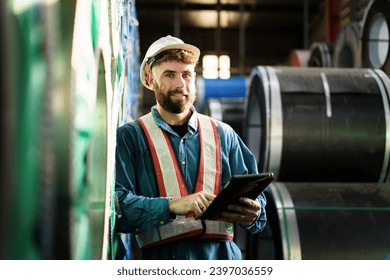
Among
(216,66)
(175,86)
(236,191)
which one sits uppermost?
(216,66)

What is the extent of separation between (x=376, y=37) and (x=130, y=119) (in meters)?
2.55

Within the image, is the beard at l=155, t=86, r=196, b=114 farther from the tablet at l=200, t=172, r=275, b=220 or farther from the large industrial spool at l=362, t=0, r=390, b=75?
the large industrial spool at l=362, t=0, r=390, b=75

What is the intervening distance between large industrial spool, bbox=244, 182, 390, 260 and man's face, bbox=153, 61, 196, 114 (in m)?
1.19

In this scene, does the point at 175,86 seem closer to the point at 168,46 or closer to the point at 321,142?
the point at 168,46

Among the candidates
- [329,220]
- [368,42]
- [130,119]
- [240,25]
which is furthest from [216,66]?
[329,220]

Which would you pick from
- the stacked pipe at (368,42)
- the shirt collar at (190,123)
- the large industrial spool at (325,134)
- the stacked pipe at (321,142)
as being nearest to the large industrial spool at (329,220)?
the stacked pipe at (321,142)

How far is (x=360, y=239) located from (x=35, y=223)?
6.59ft

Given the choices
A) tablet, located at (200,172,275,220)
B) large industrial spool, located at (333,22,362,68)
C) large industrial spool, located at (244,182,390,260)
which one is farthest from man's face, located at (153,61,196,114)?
large industrial spool, located at (333,22,362,68)

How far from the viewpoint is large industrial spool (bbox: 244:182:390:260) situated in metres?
2.61

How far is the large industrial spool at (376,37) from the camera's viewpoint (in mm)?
4426

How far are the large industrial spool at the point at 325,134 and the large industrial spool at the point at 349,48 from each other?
71.0 inches

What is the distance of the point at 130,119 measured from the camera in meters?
3.02

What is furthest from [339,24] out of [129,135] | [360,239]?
[129,135]
